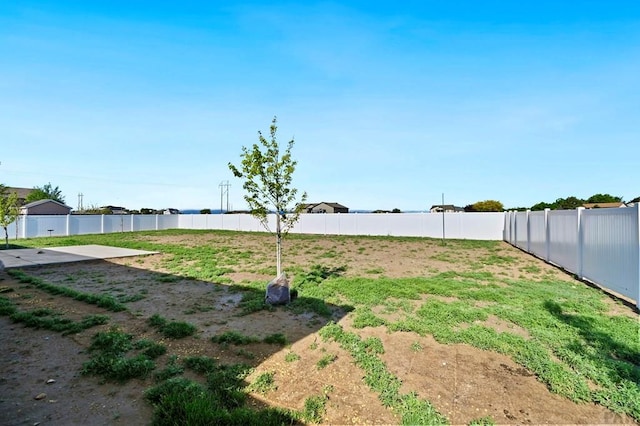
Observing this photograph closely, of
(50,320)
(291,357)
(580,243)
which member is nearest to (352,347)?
(291,357)

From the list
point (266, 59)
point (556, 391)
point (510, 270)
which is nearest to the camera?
point (556, 391)

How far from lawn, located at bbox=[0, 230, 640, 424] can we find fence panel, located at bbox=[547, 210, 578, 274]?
1.07m

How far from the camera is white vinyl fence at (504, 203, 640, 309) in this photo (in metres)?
5.38

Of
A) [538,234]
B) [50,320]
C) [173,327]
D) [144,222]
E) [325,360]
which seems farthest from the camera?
[144,222]

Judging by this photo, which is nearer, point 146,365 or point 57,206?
point 146,365

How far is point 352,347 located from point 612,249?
236 inches

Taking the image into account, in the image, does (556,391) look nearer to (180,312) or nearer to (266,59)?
(180,312)

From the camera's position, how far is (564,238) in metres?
8.59

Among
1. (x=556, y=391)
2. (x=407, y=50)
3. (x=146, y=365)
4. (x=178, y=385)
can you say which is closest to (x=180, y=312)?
(x=146, y=365)

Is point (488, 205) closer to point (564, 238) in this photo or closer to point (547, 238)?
point (547, 238)

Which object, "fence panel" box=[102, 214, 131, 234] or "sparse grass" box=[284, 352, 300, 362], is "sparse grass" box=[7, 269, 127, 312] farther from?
"fence panel" box=[102, 214, 131, 234]

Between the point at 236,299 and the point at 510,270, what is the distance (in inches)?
304

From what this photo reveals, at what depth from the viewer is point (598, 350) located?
11.8 ft

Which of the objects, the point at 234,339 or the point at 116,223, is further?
the point at 116,223
